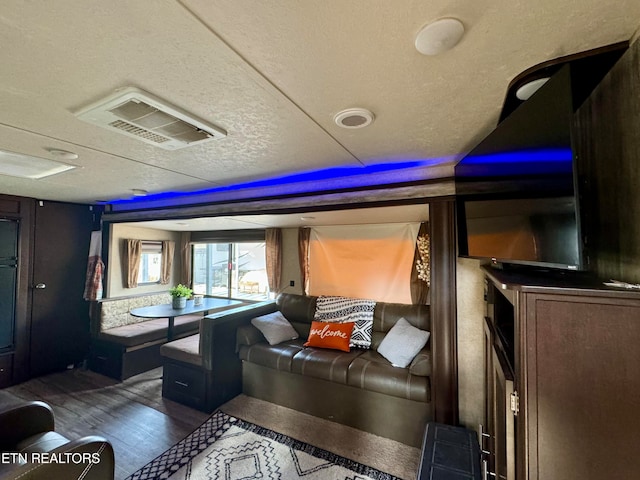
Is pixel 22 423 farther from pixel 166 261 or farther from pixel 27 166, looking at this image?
pixel 166 261

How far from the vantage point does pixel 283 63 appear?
Result: 3.25 ft

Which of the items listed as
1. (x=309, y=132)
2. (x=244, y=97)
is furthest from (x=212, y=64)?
(x=309, y=132)

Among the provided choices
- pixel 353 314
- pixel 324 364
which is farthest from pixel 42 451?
pixel 353 314

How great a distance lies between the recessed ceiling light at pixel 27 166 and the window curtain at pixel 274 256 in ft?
8.72

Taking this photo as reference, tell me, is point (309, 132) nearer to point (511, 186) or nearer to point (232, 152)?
point (232, 152)

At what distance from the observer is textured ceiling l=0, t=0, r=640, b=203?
776 millimetres

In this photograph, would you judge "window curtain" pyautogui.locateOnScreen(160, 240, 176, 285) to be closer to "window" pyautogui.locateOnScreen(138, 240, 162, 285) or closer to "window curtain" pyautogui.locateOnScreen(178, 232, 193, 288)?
"window" pyautogui.locateOnScreen(138, 240, 162, 285)

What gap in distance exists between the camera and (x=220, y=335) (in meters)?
3.04

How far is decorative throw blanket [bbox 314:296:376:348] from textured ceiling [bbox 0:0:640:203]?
214 cm

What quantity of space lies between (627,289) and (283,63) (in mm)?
1219

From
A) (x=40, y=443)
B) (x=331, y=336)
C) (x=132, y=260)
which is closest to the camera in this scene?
(x=40, y=443)

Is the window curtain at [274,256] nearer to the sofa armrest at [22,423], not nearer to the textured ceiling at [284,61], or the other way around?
the textured ceiling at [284,61]

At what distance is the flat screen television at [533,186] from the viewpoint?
83cm

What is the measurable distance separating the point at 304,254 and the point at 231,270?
69.6 inches
